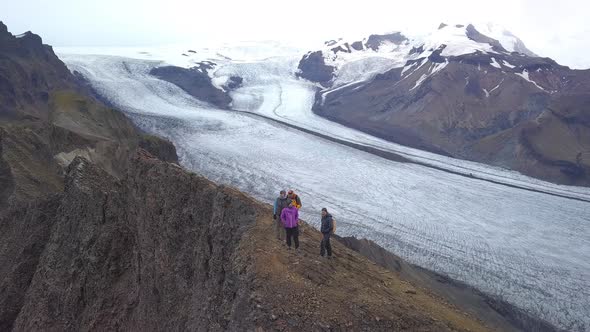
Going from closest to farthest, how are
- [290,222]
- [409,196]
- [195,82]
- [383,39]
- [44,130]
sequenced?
[290,222] → [44,130] → [409,196] → [195,82] → [383,39]

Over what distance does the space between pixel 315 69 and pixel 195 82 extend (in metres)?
34.9

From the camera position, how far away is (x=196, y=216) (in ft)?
41.2

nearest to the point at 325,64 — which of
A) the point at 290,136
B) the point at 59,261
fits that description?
the point at 290,136

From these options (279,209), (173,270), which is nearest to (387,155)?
(173,270)

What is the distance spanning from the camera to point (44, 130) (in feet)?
97.2

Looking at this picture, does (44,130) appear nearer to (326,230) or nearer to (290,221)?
(290,221)

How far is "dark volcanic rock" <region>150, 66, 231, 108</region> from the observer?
99312mm

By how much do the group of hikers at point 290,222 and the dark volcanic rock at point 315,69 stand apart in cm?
11643

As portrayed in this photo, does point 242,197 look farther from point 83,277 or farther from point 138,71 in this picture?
point 138,71

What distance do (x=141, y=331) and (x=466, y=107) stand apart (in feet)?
259

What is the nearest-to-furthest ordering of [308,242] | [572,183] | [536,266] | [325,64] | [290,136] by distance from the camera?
1. [308,242]
2. [536,266]
3. [572,183]
4. [290,136]
5. [325,64]

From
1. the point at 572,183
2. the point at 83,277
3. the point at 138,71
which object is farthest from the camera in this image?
the point at 138,71

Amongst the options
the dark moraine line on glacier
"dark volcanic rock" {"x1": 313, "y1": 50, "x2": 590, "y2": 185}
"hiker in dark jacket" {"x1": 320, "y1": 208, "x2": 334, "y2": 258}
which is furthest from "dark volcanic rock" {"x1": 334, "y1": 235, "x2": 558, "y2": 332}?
"dark volcanic rock" {"x1": 313, "y1": 50, "x2": 590, "y2": 185}

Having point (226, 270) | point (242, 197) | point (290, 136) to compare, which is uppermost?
point (242, 197)
